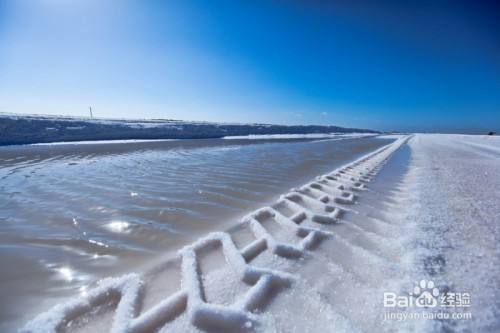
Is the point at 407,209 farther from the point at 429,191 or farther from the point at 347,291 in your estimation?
the point at 347,291

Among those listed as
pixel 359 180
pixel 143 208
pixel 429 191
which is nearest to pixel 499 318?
pixel 429 191

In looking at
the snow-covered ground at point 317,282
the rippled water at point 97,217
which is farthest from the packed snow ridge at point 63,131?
the snow-covered ground at point 317,282

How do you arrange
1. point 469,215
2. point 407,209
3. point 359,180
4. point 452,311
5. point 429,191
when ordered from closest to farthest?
point 452,311 < point 469,215 < point 407,209 < point 429,191 < point 359,180

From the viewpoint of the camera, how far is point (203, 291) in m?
2.00

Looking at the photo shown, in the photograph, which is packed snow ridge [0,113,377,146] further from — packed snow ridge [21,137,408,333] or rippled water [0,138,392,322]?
packed snow ridge [21,137,408,333]

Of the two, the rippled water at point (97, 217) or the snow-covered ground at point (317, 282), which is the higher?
the snow-covered ground at point (317, 282)

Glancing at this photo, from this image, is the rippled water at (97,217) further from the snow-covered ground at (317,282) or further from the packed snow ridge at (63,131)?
the packed snow ridge at (63,131)

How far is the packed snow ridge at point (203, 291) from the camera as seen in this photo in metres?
1.68

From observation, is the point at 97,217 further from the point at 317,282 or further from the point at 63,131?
the point at 63,131

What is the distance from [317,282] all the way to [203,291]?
100 centimetres

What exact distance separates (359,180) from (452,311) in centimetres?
479

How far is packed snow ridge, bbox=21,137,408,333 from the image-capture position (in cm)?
168

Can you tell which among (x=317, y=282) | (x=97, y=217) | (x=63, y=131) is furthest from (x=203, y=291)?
(x=63, y=131)

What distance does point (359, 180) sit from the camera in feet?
20.6
